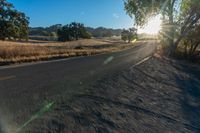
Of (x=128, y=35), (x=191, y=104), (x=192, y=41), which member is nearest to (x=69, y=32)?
(x=128, y=35)

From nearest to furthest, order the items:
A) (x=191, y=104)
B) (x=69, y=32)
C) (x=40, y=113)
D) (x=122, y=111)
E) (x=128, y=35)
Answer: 1. (x=40, y=113)
2. (x=122, y=111)
3. (x=191, y=104)
4. (x=69, y=32)
5. (x=128, y=35)

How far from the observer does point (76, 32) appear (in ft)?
364

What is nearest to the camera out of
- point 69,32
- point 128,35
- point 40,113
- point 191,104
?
point 40,113

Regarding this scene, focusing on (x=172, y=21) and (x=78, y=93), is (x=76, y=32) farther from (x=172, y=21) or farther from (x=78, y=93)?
(x=78, y=93)

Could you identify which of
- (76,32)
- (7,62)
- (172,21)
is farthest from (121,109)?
(76,32)

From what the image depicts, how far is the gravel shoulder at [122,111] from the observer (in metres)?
5.25

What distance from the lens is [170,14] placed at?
26438mm

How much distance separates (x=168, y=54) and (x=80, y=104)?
910 inches

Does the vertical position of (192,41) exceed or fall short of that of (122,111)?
it falls short

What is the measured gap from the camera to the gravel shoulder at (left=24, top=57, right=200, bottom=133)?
525cm

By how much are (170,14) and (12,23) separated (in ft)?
98.9

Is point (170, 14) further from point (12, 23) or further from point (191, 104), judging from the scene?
point (12, 23)

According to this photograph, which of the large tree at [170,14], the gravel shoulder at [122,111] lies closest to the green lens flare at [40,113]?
the gravel shoulder at [122,111]

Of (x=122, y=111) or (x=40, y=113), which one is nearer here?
(x=40, y=113)
